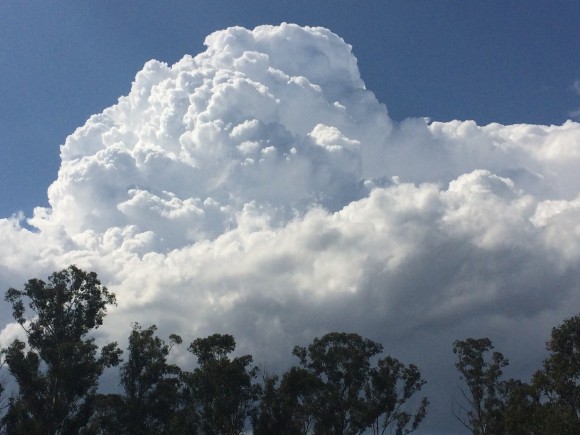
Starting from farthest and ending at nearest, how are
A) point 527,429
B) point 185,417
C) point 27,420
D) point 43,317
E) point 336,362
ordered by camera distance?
1. point 336,362
2. point 185,417
3. point 43,317
4. point 27,420
5. point 527,429

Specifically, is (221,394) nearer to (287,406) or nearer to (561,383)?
(287,406)

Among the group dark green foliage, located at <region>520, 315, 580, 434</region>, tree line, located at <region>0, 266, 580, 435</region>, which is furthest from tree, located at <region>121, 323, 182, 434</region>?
dark green foliage, located at <region>520, 315, 580, 434</region>

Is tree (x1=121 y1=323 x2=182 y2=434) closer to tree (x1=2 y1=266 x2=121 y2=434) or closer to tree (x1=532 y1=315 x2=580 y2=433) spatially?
tree (x1=2 y1=266 x2=121 y2=434)

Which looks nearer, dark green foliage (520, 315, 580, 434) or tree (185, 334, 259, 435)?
dark green foliage (520, 315, 580, 434)

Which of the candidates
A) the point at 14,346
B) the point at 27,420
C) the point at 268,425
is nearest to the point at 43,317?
the point at 14,346

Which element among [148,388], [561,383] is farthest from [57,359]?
[561,383]

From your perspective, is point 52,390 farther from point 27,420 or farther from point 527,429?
point 527,429

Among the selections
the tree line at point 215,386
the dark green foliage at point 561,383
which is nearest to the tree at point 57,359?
the tree line at point 215,386

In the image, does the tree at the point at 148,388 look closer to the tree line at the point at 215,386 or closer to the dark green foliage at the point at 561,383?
the tree line at the point at 215,386

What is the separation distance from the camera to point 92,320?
57.3 m

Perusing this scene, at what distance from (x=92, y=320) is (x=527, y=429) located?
4020cm

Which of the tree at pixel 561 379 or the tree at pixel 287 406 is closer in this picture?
the tree at pixel 561 379

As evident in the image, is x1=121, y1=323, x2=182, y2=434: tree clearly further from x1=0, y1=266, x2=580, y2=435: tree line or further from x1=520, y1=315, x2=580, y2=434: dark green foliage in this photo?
x1=520, y1=315, x2=580, y2=434: dark green foliage

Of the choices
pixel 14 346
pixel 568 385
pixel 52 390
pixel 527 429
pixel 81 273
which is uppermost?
pixel 81 273
